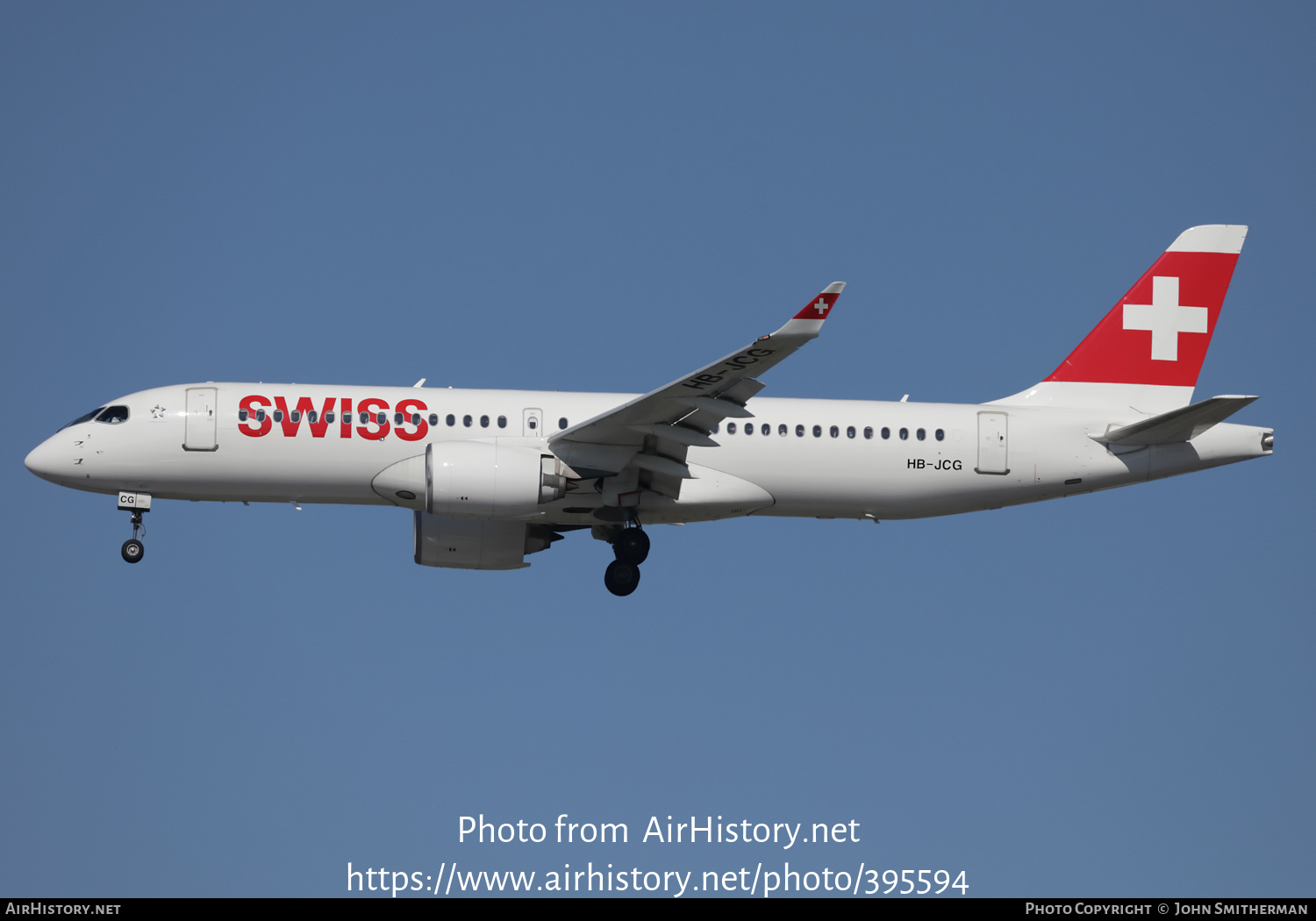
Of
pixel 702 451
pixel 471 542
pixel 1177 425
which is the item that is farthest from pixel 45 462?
pixel 1177 425

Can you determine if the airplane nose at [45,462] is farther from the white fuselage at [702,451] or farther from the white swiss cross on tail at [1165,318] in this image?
the white swiss cross on tail at [1165,318]

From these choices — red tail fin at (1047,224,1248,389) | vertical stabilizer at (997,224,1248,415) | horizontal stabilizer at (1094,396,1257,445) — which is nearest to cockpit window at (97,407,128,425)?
vertical stabilizer at (997,224,1248,415)

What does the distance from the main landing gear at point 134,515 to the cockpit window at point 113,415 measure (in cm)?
149

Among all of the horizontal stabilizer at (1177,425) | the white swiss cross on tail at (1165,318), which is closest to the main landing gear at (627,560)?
the horizontal stabilizer at (1177,425)

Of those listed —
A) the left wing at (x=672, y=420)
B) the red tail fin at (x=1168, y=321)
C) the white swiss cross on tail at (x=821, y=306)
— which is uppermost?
the red tail fin at (x=1168, y=321)

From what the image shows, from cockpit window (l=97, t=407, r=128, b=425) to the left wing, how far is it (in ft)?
29.0

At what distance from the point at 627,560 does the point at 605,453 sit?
2717 millimetres

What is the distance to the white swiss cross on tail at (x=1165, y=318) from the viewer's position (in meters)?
34.1

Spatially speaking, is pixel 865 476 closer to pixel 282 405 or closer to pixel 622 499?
pixel 622 499

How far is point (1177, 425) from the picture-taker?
103 ft

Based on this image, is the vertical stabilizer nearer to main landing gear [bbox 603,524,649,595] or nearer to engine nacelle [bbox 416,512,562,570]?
main landing gear [bbox 603,524,649,595]

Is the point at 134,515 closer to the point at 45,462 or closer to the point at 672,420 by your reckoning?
the point at 45,462

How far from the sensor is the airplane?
94.9 feet

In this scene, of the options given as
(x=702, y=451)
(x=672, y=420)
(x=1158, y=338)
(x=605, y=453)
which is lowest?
(x=605, y=453)
